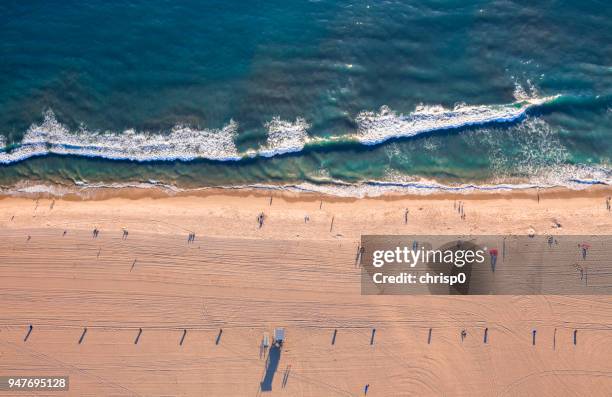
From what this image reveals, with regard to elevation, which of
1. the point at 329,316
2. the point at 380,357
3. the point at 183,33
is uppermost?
the point at 183,33

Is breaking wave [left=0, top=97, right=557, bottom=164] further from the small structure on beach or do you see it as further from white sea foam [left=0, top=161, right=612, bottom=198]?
the small structure on beach

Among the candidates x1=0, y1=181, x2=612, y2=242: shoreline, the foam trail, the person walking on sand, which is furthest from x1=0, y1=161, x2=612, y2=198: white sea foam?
the person walking on sand

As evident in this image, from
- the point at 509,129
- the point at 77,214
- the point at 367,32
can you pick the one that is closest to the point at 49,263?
the point at 77,214

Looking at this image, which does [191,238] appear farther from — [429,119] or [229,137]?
[429,119]

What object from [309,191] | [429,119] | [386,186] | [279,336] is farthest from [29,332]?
[429,119]

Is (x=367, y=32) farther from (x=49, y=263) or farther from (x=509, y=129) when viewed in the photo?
(x=49, y=263)

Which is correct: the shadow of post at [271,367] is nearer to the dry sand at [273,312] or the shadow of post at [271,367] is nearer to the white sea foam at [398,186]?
the dry sand at [273,312]
